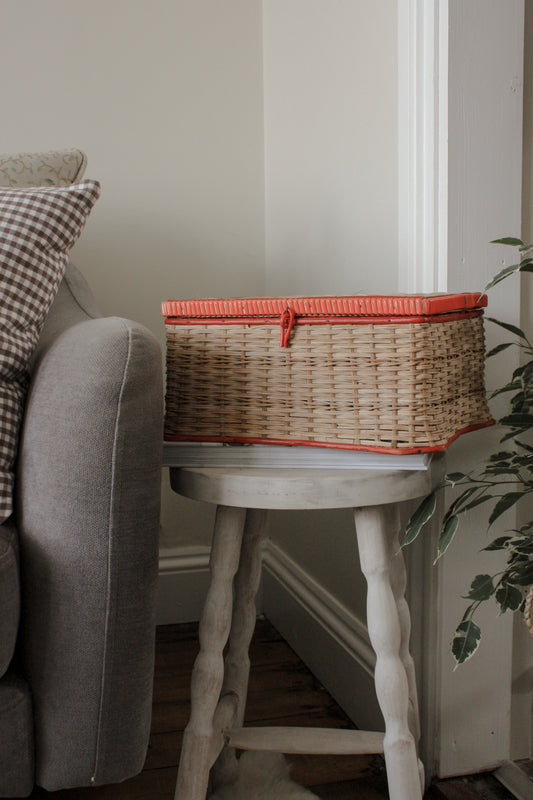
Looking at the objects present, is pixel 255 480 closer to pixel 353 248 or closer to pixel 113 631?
pixel 113 631

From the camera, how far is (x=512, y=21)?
1.00m

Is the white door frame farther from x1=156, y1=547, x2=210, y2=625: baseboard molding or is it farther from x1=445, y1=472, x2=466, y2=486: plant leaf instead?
x1=156, y1=547, x2=210, y2=625: baseboard molding

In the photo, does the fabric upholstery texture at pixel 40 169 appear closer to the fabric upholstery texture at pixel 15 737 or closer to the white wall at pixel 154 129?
the white wall at pixel 154 129

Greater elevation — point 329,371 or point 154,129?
point 154,129

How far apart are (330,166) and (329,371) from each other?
652mm

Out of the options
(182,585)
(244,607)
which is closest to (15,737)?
(244,607)

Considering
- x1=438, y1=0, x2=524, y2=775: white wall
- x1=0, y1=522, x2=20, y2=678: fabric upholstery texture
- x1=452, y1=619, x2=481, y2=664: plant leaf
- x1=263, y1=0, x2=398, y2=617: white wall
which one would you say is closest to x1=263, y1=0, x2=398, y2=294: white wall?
x1=263, y1=0, x2=398, y2=617: white wall

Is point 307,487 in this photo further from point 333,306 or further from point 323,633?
point 323,633

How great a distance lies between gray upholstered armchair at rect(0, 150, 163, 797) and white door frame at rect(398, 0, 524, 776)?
0.45 m

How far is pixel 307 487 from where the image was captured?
2.60ft

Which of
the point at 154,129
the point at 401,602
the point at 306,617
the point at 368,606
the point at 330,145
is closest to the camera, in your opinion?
the point at 368,606

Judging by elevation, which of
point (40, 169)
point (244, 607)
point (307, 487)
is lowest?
point (244, 607)

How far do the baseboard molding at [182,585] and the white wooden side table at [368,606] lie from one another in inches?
27.5

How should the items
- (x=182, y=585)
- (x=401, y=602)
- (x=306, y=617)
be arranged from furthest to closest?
1. (x=182, y=585)
2. (x=306, y=617)
3. (x=401, y=602)
